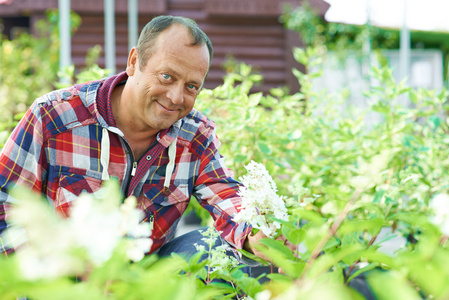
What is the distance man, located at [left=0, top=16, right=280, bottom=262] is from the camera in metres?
1.54

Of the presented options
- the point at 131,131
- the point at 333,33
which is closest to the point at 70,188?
the point at 131,131

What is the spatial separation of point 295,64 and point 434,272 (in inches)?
287

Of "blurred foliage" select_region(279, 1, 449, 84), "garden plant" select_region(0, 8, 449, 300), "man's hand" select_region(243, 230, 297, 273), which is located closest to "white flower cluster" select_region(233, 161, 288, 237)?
"garden plant" select_region(0, 8, 449, 300)

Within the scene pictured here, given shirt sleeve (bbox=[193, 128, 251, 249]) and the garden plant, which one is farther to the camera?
shirt sleeve (bbox=[193, 128, 251, 249])

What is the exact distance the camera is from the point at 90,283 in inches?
18.1

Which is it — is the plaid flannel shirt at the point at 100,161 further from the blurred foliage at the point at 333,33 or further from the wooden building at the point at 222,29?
the blurred foliage at the point at 333,33

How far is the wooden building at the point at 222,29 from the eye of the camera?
7520mm

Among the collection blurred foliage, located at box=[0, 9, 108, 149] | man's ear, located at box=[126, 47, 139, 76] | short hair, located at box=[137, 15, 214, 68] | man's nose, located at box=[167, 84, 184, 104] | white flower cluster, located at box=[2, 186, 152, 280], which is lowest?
blurred foliage, located at box=[0, 9, 108, 149]

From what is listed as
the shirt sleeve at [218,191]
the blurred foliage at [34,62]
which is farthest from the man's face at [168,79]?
the blurred foliage at [34,62]

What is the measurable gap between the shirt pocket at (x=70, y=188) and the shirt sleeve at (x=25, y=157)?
0.24 feet

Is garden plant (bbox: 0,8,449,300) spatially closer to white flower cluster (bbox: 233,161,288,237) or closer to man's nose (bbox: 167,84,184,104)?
white flower cluster (bbox: 233,161,288,237)

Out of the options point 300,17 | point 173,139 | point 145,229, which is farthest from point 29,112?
point 300,17

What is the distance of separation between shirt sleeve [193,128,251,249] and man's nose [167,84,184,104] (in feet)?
1.01

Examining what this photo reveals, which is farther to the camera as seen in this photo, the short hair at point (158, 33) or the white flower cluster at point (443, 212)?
the short hair at point (158, 33)
